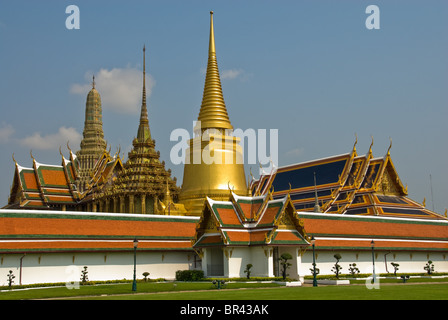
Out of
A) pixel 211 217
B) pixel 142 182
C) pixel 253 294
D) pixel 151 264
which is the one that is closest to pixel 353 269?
pixel 211 217

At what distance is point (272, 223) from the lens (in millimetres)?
33281

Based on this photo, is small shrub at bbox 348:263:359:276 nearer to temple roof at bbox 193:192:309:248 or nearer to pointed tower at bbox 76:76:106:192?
temple roof at bbox 193:192:309:248

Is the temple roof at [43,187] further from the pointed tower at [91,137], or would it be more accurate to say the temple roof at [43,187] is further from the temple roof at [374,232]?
the temple roof at [374,232]

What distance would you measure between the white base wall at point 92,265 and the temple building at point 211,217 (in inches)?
2.4

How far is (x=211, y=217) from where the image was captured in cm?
3462

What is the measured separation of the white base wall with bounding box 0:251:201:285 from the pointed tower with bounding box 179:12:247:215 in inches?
446

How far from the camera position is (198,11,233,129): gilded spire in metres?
51.2

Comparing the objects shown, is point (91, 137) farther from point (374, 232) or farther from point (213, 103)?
point (374, 232)

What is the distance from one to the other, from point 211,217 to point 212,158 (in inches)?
629

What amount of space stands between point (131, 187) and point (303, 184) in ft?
52.9
